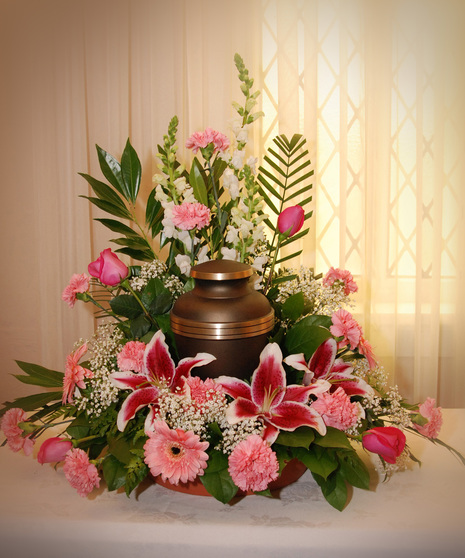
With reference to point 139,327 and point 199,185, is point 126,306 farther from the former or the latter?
point 199,185

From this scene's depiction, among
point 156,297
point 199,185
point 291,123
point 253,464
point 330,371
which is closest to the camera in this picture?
point 253,464

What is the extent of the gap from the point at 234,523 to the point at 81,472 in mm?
235

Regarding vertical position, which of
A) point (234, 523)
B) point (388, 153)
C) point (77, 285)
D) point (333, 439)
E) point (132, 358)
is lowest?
point (234, 523)

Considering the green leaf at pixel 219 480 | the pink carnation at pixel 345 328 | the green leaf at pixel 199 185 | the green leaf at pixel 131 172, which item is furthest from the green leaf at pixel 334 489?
the green leaf at pixel 131 172

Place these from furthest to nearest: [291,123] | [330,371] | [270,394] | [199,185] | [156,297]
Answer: [291,123]
[199,185]
[156,297]
[330,371]
[270,394]

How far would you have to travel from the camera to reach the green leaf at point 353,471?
0.90m

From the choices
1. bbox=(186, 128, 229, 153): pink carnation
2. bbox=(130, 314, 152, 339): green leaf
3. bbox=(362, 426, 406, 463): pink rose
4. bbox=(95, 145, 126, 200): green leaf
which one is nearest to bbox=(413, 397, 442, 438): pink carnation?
bbox=(362, 426, 406, 463): pink rose

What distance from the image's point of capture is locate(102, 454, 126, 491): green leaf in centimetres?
89

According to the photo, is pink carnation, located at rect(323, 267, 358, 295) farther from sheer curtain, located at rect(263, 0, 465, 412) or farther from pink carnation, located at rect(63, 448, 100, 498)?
sheer curtain, located at rect(263, 0, 465, 412)

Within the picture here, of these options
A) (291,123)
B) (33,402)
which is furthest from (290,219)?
(291,123)

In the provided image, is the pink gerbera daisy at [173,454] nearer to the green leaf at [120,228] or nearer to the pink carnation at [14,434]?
the pink carnation at [14,434]

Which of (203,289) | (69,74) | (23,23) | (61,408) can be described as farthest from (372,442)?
(23,23)

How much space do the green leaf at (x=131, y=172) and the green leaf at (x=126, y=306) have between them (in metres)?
0.25

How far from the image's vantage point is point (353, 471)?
0.91 meters
